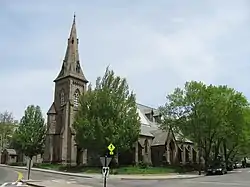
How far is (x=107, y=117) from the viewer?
142ft

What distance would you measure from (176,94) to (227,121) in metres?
8.81

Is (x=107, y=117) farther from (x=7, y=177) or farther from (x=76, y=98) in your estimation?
(x=76, y=98)

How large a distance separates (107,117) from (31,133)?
2108 cm

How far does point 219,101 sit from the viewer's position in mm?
48031

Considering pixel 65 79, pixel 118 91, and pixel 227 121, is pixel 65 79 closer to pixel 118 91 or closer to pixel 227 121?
pixel 118 91

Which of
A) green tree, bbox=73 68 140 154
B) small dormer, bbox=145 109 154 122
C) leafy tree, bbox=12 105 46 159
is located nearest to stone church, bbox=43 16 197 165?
small dormer, bbox=145 109 154 122

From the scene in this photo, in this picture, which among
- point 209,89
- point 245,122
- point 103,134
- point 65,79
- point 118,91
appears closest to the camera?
point 103,134

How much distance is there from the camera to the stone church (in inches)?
2148

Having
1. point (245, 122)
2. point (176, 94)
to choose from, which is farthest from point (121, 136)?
point (245, 122)

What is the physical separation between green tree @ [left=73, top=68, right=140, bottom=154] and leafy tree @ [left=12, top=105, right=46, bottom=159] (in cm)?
1654

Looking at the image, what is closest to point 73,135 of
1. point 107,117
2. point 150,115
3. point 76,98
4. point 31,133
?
point 76,98

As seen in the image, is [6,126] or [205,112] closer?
[205,112]

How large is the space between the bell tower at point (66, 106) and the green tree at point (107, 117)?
10785mm

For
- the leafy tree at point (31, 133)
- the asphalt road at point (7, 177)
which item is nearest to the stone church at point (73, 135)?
the leafy tree at point (31, 133)
